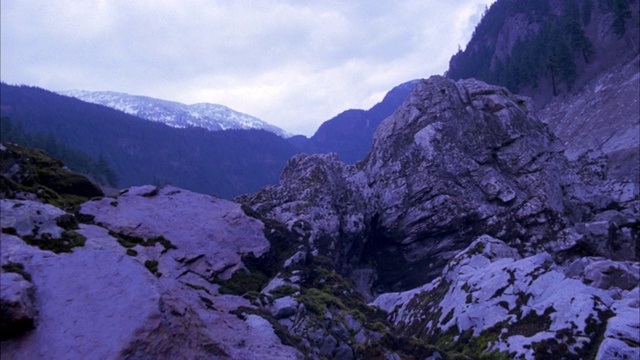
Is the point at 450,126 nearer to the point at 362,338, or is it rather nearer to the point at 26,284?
the point at 362,338

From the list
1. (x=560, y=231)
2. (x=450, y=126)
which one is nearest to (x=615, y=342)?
(x=560, y=231)

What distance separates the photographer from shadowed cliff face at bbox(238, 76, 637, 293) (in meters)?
34.5

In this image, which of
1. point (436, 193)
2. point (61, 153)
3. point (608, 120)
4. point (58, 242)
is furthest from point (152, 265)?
point (61, 153)

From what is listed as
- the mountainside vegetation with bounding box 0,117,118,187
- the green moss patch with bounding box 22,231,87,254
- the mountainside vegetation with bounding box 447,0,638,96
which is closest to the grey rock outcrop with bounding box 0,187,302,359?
the green moss patch with bounding box 22,231,87,254

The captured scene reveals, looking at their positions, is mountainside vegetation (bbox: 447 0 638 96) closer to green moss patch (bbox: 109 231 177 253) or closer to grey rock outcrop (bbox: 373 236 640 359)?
grey rock outcrop (bbox: 373 236 640 359)

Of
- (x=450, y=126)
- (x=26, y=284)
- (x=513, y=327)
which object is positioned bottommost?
(x=513, y=327)

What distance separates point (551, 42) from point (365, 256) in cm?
10952

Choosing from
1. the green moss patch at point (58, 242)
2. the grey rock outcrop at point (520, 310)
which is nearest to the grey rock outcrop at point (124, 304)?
the green moss patch at point (58, 242)

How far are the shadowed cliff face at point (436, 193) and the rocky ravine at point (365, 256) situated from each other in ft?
0.48

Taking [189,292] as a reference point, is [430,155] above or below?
above

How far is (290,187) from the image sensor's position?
36125mm

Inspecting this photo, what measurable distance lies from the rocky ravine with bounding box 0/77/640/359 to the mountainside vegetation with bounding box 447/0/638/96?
72188 millimetres

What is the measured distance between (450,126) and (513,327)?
82.7 feet

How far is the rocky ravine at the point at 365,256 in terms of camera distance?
1131cm
